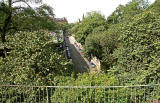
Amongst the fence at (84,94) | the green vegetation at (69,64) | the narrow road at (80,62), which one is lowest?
the narrow road at (80,62)

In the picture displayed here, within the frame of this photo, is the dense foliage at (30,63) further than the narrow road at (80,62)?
No

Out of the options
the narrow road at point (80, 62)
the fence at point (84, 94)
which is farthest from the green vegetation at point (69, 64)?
the narrow road at point (80, 62)

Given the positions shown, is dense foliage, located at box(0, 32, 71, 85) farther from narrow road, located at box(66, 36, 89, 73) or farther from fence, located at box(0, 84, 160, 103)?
narrow road, located at box(66, 36, 89, 73)

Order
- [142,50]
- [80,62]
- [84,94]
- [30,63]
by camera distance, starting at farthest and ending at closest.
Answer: [80,62] → [142,50] → [30,63] → [84,94]

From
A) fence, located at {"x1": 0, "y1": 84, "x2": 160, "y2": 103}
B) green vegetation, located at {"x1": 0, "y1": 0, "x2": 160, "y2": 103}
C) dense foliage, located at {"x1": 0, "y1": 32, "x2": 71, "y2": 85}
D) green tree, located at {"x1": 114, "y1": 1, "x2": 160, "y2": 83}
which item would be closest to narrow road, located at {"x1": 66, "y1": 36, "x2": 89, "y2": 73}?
green tree, located at {"x1": 114, "y1": 1, "x2": 160, "y2": 83}

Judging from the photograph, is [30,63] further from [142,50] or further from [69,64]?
[142,50]

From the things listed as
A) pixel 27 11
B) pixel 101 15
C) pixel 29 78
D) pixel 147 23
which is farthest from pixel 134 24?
pixel 101 15

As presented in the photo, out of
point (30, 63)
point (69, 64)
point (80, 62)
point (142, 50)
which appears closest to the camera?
point (30, 63)

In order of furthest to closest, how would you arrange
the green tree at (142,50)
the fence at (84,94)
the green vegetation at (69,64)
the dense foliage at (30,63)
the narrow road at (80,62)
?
the narrow road at (80,62), the green tree at (142,50), the dense foliage at (30,63), the green vegetation at (69,64), the fence at (84,94)

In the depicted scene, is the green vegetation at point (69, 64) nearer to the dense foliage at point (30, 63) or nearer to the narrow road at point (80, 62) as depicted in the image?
the dense foliage at point (30, 63)

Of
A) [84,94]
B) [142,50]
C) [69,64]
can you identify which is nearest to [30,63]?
[69,64]

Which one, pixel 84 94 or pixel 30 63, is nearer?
pixel 84 94

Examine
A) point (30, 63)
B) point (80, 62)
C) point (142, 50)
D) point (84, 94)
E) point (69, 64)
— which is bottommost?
point (80, 62)

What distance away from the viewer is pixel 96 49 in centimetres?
1062
